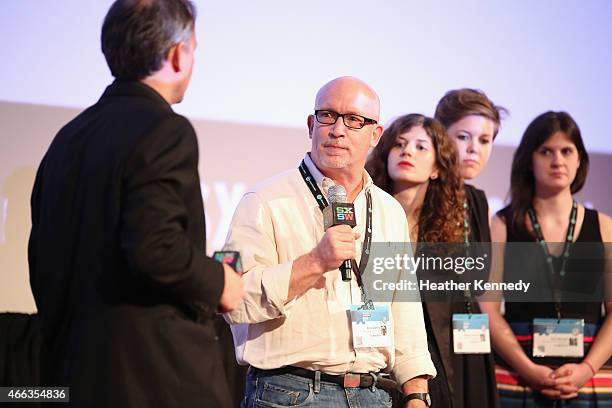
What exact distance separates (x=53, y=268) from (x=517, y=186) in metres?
2.79

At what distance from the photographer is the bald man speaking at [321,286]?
2453 mm

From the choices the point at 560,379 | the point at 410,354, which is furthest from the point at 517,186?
the point at 410,354

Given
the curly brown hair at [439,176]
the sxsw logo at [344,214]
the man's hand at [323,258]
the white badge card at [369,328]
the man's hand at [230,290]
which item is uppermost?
the curly brown hair at [439,176]

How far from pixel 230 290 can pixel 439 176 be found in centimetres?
198

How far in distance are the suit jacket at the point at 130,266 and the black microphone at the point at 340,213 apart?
2.06ft

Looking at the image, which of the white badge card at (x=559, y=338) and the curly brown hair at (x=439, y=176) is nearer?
the curly brown hair at (x=439, y=176)

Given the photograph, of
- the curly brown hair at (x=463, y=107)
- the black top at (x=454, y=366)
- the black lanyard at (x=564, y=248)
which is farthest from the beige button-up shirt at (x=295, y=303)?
the curly brown hair at (x=463, y=107)

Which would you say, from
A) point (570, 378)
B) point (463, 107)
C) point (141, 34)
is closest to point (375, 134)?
point (141, 34)

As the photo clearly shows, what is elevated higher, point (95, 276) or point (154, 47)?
point (154, 47)

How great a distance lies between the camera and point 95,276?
1.87m

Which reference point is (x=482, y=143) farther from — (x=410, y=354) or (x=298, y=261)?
(x=298, y=261)

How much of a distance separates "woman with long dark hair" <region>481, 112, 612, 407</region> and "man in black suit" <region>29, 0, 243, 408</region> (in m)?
2.26

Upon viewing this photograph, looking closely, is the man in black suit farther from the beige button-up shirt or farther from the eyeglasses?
the eyeglasses

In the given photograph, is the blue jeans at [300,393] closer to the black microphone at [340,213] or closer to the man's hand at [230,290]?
the black microphone at [340,213]
